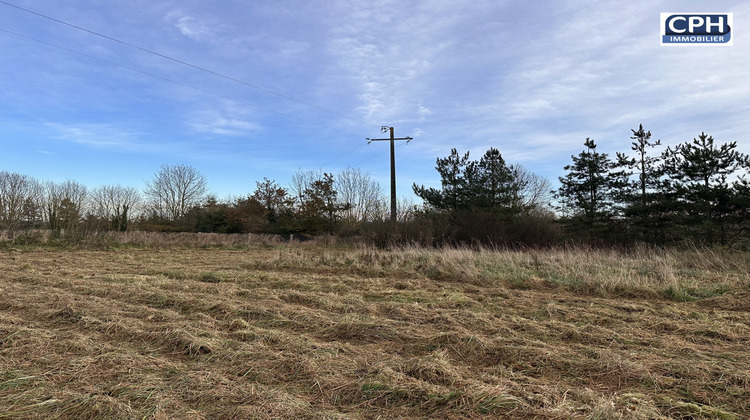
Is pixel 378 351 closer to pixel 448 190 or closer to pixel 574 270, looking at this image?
pixel 574 270

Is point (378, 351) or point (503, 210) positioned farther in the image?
point (503, 210)

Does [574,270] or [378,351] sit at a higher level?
[574,270]

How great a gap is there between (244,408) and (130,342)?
7.93ft

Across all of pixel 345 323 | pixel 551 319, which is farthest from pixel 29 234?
pixel 551 319

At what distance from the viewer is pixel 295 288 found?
830 cm

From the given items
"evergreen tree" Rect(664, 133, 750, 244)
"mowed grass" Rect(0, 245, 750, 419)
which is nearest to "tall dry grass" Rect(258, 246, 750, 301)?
"mowed grass" Rect(0, 245, 750, 419)

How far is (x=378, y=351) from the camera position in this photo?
4.13m

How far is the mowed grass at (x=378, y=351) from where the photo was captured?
2.86m

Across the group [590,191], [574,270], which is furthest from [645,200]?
[574,270]

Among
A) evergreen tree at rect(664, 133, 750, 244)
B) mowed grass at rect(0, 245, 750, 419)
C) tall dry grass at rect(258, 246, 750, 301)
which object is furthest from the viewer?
evergreen tree at rect(664, 133, 750, 244)

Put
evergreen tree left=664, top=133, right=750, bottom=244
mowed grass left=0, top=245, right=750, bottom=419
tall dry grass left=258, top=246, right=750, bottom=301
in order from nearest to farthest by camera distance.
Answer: mowed grass left=0, top=245, right=750, bottom=419, tall dry grass left=258, top=246, right=750, bottom=301, evergreen tree left=664, top=133, right=750, bottom=244

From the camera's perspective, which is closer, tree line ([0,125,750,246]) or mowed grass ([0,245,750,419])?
mowed grass ([0,245,750,419])

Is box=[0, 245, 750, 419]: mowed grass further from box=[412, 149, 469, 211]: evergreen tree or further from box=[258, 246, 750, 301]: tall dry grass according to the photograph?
box=[412, 149, 469, 211]: evergreen tree

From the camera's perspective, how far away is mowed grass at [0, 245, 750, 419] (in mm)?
2859
